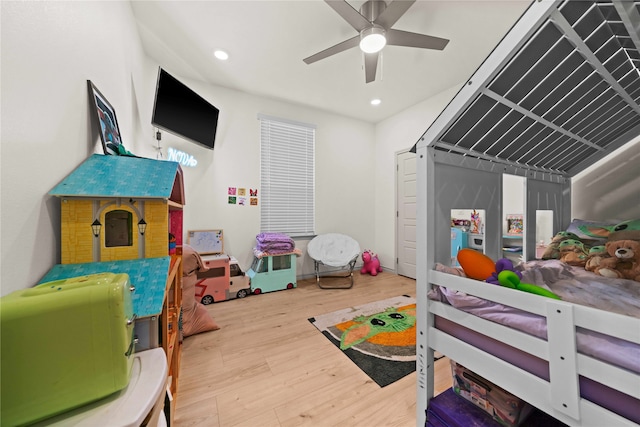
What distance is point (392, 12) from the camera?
169 cm

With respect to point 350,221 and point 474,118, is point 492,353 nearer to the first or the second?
point 474,118

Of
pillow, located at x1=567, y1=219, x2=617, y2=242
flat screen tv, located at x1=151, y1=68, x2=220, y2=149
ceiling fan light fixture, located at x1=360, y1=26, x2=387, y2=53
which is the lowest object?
pillow, located at x1=567, y1=219, x2=617, y2=242

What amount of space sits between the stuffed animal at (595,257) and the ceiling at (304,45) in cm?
194

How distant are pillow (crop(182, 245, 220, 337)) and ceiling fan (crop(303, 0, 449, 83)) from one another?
2.16 m

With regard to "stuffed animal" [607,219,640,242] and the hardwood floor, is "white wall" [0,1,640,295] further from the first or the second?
the hardwood floor

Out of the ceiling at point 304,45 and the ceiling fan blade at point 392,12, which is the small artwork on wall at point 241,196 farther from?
the ceiling fan blade at point 392,12

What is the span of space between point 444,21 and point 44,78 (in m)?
2.71

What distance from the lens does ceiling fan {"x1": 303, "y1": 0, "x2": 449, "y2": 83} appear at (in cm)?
165

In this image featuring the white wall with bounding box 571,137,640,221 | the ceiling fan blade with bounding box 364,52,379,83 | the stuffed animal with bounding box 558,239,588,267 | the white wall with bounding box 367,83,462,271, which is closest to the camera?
the stuffed animal with bounding box 558,239,588,267

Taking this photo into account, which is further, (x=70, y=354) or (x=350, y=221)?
(x=350, y=221)

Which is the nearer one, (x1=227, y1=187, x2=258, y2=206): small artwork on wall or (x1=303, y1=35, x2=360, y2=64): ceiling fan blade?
Result: (x1=303, y1=35, x2=360, y2=64): ceiling fan blade

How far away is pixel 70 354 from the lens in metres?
0.51

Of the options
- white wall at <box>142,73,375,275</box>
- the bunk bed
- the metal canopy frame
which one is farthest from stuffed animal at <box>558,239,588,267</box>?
white wall at <box>142,73,375,275</box>

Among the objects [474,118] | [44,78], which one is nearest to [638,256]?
[474,118]
